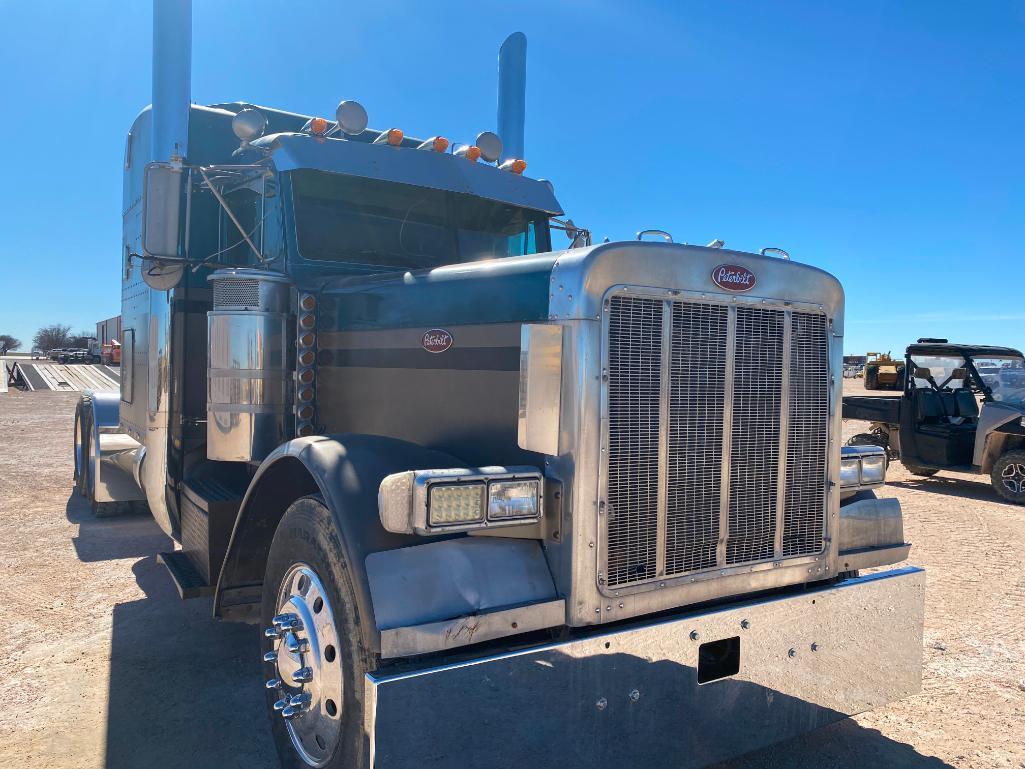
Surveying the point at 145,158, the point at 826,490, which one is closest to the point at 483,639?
the point at 826,490

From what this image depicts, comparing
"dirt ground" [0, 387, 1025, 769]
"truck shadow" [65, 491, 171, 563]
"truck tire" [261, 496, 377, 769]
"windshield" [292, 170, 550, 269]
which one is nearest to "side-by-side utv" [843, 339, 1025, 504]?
"dirt ground" [0, 387, 1025, 769]

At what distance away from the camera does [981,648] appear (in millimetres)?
4535

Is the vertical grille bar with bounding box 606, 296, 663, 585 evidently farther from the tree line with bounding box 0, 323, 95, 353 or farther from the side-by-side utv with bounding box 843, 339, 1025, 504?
the tree line with bounding box 0, 323, 95, 353

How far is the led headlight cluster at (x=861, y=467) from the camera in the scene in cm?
334

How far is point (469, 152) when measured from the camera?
4.47 metres

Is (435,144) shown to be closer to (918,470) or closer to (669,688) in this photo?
(669,688)

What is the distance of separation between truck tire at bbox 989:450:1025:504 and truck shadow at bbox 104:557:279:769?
879 centimetres

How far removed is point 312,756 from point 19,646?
2.46 metres

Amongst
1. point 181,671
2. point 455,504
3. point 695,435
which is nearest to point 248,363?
point 181,671

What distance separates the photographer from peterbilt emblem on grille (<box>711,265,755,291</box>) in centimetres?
272

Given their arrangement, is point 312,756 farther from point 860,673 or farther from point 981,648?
point 981,648

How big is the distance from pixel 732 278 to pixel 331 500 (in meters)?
1.59

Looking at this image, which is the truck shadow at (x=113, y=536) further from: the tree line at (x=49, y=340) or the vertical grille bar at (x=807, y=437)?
the tree line at (x=49, y=340)

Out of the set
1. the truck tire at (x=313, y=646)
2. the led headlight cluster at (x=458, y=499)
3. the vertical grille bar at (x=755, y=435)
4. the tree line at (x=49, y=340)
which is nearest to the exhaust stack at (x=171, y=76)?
the truck tire at (x=313, y=646)
